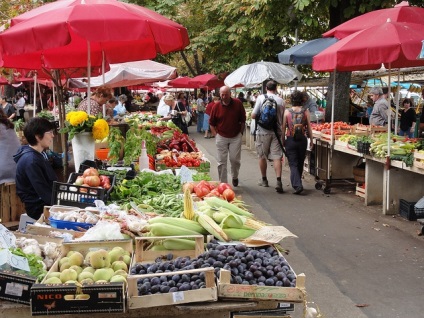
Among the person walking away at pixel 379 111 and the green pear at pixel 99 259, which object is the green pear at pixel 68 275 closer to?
the green pear at pixel 99 259

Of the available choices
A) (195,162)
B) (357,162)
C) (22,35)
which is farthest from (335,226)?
(22,35)

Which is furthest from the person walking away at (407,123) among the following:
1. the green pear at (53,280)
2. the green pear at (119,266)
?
the green pear at (53,280)

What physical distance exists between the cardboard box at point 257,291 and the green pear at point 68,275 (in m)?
1.00

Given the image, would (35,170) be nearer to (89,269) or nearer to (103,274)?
(89,269)

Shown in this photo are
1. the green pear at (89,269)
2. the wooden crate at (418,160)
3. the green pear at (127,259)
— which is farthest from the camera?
the wooden crate at (418,160)

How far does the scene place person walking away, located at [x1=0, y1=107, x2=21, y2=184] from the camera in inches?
318

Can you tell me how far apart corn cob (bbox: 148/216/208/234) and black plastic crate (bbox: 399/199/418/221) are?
546 cm

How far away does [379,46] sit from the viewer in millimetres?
9070

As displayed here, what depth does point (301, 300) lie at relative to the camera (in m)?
3.95

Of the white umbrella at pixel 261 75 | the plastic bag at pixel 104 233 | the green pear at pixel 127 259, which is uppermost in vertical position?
the white umbrella at pixel 261 75

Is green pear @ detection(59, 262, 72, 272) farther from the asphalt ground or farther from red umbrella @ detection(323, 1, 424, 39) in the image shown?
red umbrella @ detection(323, 1, 424, 39)

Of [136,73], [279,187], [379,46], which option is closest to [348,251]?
[379,46]

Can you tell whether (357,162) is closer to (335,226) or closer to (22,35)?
(335,226)

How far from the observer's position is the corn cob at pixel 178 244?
183 inches
